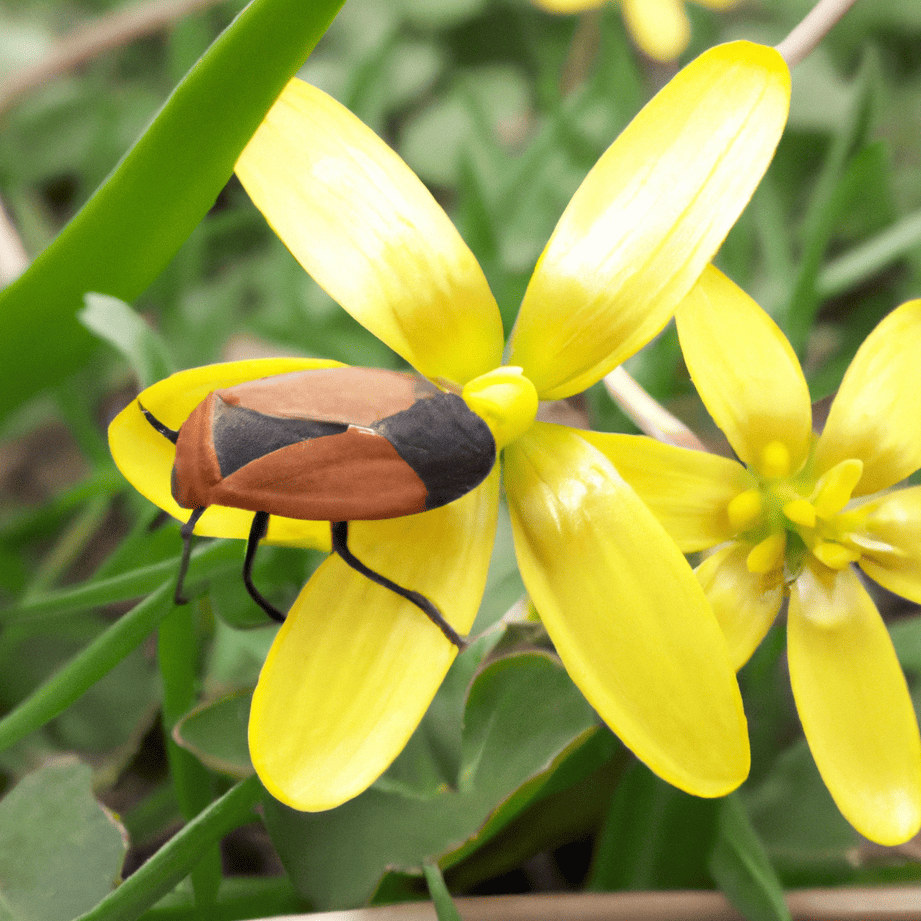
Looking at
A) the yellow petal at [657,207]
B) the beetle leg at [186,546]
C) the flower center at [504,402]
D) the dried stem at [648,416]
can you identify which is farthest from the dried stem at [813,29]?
the beetle leg at [186,546]

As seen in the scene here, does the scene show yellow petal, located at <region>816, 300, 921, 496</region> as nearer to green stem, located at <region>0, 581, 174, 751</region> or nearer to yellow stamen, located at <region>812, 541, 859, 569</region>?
A: yellow stamen, located at <region>812, 541, 859, 569</region>

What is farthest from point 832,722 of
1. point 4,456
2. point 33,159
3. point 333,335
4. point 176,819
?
point 33,159

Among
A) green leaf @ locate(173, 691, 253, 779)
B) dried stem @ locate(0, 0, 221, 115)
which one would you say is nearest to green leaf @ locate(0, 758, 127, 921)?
green leaf @ locate(173, 691, 253, 779)

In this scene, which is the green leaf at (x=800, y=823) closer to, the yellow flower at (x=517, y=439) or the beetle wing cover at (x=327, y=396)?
the yellow flower at (x=517, y=439)

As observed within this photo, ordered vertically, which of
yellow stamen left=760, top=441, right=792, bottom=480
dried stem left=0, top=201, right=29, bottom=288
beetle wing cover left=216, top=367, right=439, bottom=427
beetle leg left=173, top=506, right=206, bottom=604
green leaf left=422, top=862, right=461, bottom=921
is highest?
dried stem left=0, top=201, right=29, bottom=288

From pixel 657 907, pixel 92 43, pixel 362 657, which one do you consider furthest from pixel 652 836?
pixel 92 43

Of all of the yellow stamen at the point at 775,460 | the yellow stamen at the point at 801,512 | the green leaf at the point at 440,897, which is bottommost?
the green leaf at the point at 440,897
